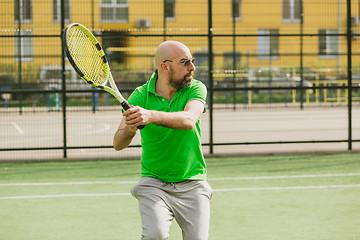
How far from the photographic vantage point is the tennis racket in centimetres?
445

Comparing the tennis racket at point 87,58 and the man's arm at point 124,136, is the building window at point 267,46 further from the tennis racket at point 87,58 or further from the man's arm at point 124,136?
the man's arm at point 124,136

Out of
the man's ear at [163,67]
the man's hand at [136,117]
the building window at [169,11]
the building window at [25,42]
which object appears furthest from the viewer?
the building window at [169,11]

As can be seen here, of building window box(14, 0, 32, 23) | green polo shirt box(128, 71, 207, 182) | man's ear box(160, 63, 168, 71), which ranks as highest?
building window box(14, 0, 32, 23)

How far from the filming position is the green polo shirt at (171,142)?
4.43m

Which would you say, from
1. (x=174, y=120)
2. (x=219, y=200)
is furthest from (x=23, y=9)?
(x=174, y=120)

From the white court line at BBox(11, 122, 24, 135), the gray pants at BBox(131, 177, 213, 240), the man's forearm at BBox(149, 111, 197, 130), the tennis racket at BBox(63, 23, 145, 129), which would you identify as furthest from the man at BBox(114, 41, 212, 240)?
the white court line at BBox(11, 122, 24, 135)

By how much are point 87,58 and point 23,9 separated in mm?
11516

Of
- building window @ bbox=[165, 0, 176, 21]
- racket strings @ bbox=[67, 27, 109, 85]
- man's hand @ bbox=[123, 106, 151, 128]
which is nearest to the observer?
man's hand @ bbox=[123, 106, 151, 128]

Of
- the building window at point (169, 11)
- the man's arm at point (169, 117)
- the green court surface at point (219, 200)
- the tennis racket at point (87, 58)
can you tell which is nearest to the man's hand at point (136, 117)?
the man's arm at point (169, 117)

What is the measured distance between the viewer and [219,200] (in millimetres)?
8508

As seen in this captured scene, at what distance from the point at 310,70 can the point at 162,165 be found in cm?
2222

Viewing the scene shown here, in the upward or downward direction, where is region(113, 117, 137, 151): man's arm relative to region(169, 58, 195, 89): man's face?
downward

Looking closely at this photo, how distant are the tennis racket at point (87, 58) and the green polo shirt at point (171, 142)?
0.74 feet

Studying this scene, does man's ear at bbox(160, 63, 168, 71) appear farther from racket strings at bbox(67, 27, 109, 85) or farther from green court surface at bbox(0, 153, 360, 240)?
green court surface at bbox(0, 153, 360, 240)
